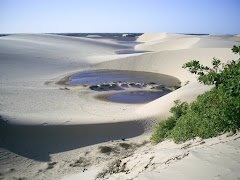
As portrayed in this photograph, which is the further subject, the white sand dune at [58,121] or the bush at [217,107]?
the white sand dune at [58,121]

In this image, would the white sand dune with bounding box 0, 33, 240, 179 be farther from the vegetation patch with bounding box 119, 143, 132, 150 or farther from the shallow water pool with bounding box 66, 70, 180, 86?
the shallow water pool with bounding box 66, 70, 180, 86

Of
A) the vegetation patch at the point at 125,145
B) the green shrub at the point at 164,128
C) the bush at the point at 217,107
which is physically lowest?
the vegetation patch at the point at 125,145

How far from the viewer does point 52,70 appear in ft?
87.7

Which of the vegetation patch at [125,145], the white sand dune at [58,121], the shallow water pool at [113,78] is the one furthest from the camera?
the shallow water pool at [113,78]

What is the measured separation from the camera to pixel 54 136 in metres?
8.85

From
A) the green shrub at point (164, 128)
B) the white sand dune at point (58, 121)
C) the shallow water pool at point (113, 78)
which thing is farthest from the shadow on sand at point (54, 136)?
the shallow water pool at point (113, 78)

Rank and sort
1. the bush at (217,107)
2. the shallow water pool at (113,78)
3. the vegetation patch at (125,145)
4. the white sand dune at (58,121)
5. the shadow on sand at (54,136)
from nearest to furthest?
the bush at (217,107)
the white sand dune at (58,121)
the shadow on sand at (54,136)
the vegetation patch at (125,145)
the shallow water pool at (113,78)

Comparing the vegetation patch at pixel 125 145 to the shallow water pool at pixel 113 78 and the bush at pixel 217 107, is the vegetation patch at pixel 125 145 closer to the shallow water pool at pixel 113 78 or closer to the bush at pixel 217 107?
the bush at pixel 217 107

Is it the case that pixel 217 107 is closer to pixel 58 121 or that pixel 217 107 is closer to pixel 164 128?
pixel 164 128

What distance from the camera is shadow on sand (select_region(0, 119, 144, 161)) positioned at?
7780mm

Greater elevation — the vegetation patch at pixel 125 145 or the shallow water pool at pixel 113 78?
the shallow water pool at pixel 113 78

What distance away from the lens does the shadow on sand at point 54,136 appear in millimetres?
7780

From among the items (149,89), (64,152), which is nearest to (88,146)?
(64,152)

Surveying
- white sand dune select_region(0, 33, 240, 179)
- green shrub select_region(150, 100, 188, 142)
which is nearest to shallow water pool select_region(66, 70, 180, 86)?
white sand dune select_region(0, 33, 240, 179)
